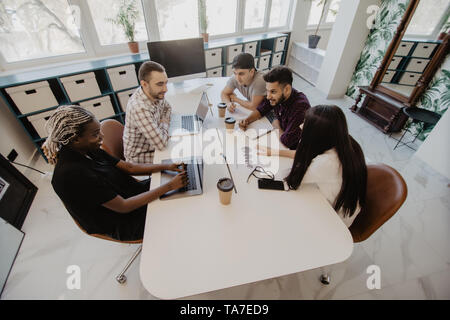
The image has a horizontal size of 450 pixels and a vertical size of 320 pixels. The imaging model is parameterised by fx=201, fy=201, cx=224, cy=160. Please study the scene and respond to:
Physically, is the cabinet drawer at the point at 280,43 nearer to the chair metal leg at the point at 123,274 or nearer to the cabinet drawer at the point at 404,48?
the cabinet drawer at the point at 404,48

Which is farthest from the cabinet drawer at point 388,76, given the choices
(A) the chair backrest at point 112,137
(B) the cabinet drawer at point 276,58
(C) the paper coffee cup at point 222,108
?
(A) the chair backrest at point 112,137

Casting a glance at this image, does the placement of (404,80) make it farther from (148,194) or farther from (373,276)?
(148,194)

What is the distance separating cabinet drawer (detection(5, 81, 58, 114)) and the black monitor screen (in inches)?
47.4

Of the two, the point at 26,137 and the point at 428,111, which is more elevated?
the point at 428,111

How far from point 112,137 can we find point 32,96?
144cm

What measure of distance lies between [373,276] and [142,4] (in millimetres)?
4213

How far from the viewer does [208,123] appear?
69.7 inches

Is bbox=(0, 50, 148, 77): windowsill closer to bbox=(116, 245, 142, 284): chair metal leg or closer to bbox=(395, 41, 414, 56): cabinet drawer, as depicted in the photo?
bbox=(116, 245, 142, 284): chair metal leg

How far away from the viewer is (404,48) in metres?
2.75

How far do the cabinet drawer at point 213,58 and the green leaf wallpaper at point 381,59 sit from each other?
2.50 meters

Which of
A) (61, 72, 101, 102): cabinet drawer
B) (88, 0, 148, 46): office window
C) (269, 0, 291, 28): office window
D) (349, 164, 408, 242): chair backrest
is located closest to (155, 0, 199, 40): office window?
(88, 0, 148, 46): office window

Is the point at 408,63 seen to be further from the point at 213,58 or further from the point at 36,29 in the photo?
the point at 36,29

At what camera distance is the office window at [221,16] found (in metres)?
3.69

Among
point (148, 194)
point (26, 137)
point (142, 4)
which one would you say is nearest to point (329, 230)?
point (148, 194)
